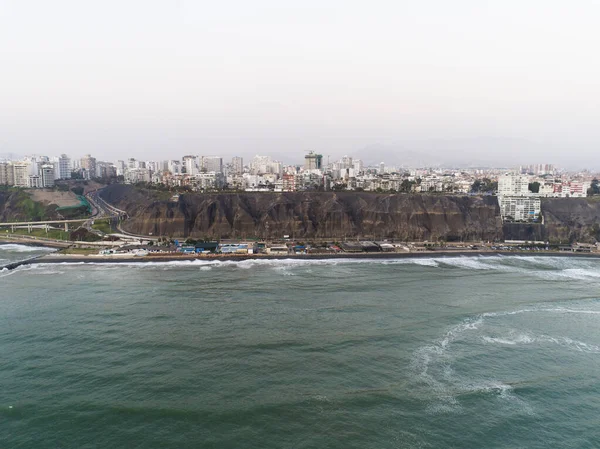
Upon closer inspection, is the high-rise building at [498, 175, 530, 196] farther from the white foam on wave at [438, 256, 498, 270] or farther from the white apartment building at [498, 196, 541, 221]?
the white foam on wave at [438, 256, 498, 270]

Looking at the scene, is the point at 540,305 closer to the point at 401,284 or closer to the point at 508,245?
the point at 401,284

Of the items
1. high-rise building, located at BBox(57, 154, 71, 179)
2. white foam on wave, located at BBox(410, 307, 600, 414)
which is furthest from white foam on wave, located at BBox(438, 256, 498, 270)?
high-rise building, located at BBox(57, 154, 71, 179)

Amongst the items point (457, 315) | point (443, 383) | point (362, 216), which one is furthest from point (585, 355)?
point (362, 216)

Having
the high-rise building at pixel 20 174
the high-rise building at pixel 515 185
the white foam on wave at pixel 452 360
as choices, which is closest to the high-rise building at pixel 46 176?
the high-rise building at pixel 20 174

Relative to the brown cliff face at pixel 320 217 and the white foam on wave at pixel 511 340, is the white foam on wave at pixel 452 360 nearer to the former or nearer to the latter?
the white foam on wave at pixel 511 340

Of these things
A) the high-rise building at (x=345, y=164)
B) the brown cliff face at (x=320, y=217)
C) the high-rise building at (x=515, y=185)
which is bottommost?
the brown cliff face at (x=320, y=217)

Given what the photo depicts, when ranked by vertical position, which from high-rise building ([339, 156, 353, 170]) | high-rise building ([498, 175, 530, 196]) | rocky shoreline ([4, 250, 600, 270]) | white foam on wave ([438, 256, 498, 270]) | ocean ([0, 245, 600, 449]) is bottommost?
ocean ([0, 245, 600, 449])
